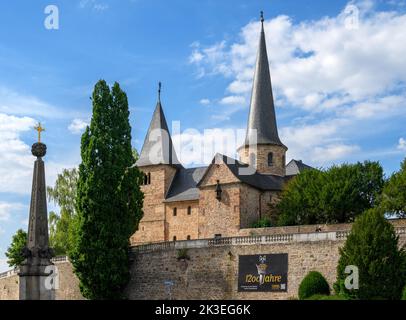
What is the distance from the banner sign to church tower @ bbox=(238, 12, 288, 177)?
1870 centimetres

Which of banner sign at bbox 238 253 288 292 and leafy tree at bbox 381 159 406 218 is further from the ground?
leafy tree at bbox 381 159 406 218

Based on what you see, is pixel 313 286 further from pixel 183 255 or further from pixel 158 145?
pixel 158 145

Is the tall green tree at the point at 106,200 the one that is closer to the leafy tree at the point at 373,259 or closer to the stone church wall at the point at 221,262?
the stone church wall at the point at 221,262

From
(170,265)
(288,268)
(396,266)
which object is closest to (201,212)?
(170,265)

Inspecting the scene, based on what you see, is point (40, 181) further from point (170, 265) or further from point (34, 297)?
point (170, 265)

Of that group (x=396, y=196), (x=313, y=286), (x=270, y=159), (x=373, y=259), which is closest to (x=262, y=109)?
(x=270, y=159)

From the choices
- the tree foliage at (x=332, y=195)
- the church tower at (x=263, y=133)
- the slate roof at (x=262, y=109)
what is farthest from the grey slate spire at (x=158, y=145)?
the tree foliage at (x=332, y=195)

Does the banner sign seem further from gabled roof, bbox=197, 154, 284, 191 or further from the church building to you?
gabled roof, bbox=197, 154, 284, 191

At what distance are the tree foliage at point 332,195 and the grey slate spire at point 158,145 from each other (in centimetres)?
1243

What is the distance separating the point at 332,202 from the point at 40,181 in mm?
29225

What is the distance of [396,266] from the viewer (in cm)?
3189

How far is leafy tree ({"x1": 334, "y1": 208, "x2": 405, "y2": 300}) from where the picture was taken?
31391 mm

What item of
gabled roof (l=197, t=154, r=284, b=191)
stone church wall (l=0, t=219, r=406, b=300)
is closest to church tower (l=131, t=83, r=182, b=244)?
gabled roof (l=197, t=154, r=284, b=191)

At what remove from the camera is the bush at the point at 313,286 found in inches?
1384
